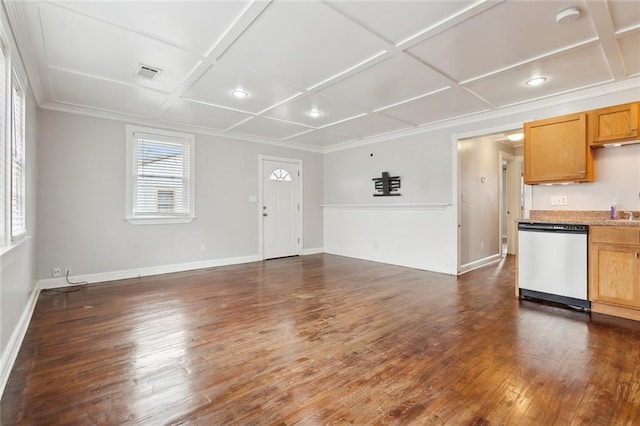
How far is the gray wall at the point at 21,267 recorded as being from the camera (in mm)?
2055

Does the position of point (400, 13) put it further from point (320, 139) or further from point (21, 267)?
point (320, 139)

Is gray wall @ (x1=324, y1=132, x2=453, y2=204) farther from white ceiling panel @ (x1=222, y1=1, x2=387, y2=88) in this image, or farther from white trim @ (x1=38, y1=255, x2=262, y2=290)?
white ceiling panel @ (x1=222, y1=1, x2=387, y2=88)

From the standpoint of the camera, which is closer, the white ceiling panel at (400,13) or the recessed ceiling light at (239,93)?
the white ceiling panel at (400,13)

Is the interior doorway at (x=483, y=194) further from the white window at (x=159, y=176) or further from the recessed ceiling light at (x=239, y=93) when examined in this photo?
the white window at (x=159, y=176)

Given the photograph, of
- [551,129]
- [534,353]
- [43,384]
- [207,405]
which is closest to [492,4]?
[551,129]

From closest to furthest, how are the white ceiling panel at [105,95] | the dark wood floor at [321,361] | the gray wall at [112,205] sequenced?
the dark wood floor at [321,361]
the white ceiling panel at [105,95]
the gray wall at [112,205]

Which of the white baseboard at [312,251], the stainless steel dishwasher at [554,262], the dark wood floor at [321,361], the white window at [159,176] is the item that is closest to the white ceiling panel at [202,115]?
the white window at [159,176]

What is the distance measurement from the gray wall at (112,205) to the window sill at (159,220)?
76 millimetres

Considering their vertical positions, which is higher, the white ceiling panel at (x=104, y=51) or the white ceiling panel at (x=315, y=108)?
the white ceiling panel at (x=315, y=108)

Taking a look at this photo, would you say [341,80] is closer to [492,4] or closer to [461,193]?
[492,4]

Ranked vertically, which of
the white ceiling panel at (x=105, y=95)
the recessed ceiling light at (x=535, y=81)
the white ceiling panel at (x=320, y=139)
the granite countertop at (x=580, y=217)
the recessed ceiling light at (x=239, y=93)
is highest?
the white ceiling panel at (x=320, y=139)

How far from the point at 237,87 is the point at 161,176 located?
2.38 meters

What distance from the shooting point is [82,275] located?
14.2 ft

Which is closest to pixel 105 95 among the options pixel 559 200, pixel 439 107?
pixel 439 107
